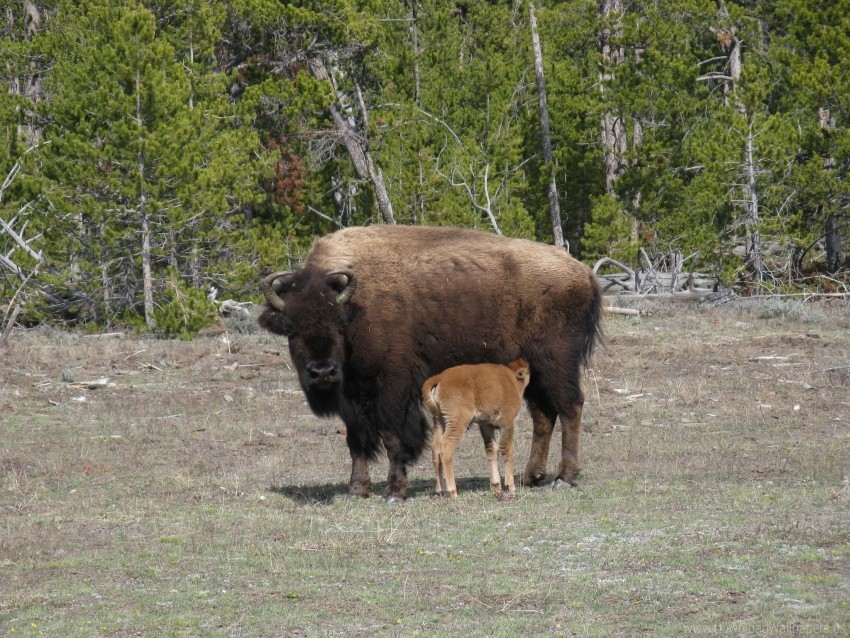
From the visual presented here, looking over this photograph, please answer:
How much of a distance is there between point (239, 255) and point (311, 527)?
18785mm

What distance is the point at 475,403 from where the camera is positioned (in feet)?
36.3

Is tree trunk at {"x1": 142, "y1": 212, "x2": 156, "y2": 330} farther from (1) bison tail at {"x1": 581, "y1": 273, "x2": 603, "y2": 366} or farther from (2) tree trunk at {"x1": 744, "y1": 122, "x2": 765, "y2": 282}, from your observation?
(1) bison tail at {"x1": 581, "y1": 273, "x2": 603, "y2": 366}

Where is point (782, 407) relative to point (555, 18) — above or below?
below

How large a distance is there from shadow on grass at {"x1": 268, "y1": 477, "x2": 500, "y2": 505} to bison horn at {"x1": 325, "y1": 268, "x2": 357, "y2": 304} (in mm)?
1912

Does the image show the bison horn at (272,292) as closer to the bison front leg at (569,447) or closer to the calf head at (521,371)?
the calf head at (521,371)

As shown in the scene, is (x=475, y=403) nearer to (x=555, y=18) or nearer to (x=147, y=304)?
(x=147, y=304)

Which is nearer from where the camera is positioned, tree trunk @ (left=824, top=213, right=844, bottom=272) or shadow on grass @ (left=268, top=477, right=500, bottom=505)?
shadow on grass @ (left=268, top=477, right=500, bottom=505)

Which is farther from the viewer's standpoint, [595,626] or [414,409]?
[414,409]

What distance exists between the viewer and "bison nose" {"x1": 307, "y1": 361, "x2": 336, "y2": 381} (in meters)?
10.9

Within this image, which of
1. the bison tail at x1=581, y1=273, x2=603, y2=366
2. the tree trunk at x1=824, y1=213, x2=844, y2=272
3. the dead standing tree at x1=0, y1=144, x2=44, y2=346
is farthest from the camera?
the tree trunk at x1=824, y1=213, x2=844, y2=272

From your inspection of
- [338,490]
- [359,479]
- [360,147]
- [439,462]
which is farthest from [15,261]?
[439,462]

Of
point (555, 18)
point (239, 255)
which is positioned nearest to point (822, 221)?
point (555, 18)

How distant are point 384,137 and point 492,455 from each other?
24.1 metres

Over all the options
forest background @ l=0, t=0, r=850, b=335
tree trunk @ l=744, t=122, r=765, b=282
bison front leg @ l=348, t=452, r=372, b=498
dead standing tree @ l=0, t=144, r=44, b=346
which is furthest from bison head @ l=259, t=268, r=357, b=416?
tree trunk @ l=744, t=122, r=765, b=282
